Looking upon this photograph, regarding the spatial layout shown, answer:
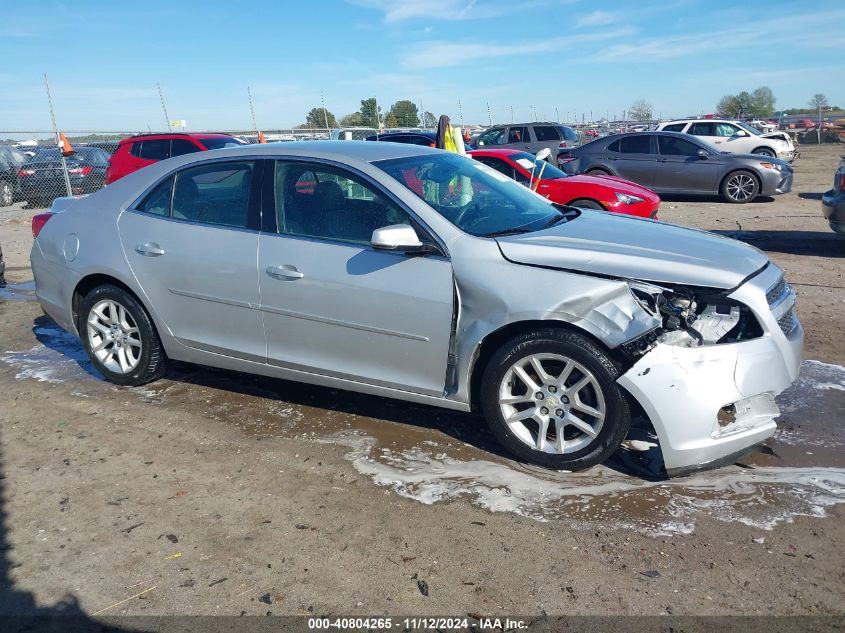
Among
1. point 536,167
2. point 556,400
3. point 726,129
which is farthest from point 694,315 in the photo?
point 726,129

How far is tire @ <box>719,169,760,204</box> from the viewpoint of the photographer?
14.6m

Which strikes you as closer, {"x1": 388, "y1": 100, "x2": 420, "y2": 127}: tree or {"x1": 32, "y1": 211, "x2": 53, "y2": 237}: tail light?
{"x1": 32, "y1": 211, "x2": 53, "y2": 237}: tail light

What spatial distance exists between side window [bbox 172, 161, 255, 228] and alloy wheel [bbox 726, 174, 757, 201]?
12.8m

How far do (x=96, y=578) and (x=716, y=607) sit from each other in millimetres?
2527

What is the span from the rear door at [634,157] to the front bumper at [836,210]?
6586 millimetres

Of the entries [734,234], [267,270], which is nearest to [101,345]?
[267,270]

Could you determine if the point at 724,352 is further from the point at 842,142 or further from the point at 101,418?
the point at 842,142

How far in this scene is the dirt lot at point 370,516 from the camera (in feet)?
9.37

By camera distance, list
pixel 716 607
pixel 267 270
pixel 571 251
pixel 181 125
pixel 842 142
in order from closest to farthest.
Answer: pixel 716 607, pixel 571 251, pixel 267 270, pixel 181 125, pixel 842 142

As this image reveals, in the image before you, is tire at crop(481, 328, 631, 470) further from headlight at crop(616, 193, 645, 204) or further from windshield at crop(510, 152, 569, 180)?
windshield at crop(510, 152, 569, 180)

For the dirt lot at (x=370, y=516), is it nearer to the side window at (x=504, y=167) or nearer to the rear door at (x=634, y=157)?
the side window at (x=504, y=167)

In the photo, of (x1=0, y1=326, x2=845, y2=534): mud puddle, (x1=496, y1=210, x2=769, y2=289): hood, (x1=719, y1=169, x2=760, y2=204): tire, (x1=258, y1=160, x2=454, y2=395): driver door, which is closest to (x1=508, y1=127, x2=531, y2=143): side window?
(x1=719, y1=169, x2=760, y2=204): tire

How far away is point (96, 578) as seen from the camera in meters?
3.02

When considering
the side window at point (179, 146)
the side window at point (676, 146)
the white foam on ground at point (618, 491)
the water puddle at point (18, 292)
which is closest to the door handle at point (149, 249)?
the white foam on ground at point (618, 491)
